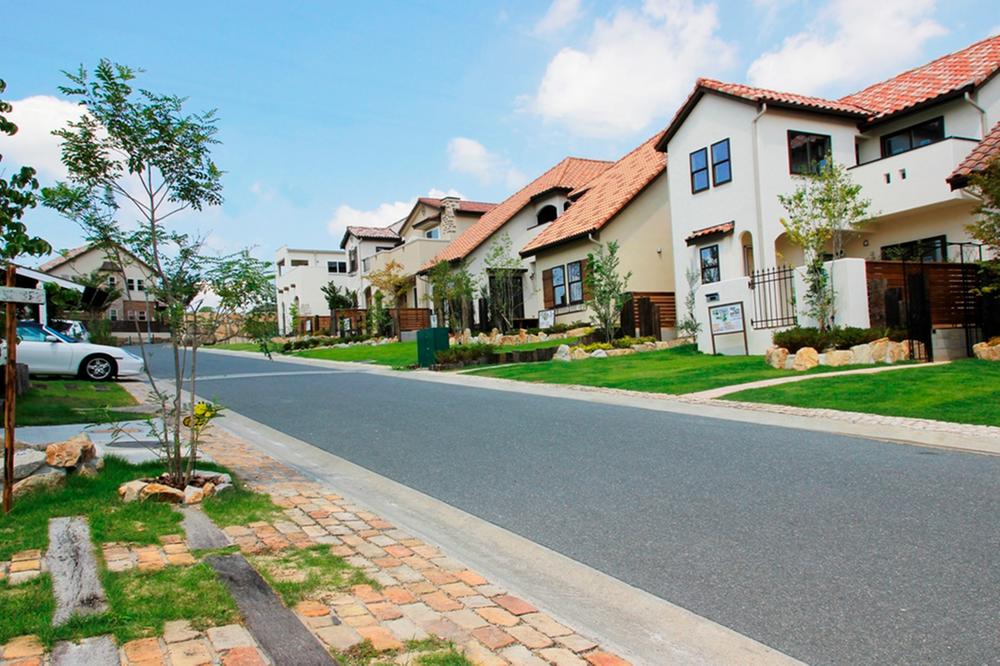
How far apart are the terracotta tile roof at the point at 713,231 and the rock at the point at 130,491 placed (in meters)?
19.7

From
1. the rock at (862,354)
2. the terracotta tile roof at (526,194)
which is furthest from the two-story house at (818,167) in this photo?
the terracotta tile roof at (526,194)

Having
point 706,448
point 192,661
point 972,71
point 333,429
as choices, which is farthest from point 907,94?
point 192,661

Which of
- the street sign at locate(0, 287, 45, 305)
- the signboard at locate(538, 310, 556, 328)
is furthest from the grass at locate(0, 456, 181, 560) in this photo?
the signboard at locate(538, 310, 556, 328)

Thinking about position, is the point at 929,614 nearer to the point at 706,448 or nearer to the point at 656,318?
the point at 706,448

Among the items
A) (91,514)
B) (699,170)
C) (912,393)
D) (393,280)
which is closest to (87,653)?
(91,514)

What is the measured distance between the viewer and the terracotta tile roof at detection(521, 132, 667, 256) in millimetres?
28750

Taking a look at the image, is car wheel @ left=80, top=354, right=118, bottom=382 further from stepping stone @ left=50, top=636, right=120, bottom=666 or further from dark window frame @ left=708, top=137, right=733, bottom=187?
stepping stone @ left=50, top=636, right=120, bottom=666

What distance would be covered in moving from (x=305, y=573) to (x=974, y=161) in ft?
62.1

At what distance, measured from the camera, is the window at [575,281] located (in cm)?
3042

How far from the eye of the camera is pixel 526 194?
40094 millimetres

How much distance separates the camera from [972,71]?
2061 cm

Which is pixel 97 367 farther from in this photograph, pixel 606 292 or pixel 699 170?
pixel 699 170

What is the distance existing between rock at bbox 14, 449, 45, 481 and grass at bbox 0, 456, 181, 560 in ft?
0.75

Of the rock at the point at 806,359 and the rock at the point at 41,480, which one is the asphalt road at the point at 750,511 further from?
the rock at the point at 806,359
